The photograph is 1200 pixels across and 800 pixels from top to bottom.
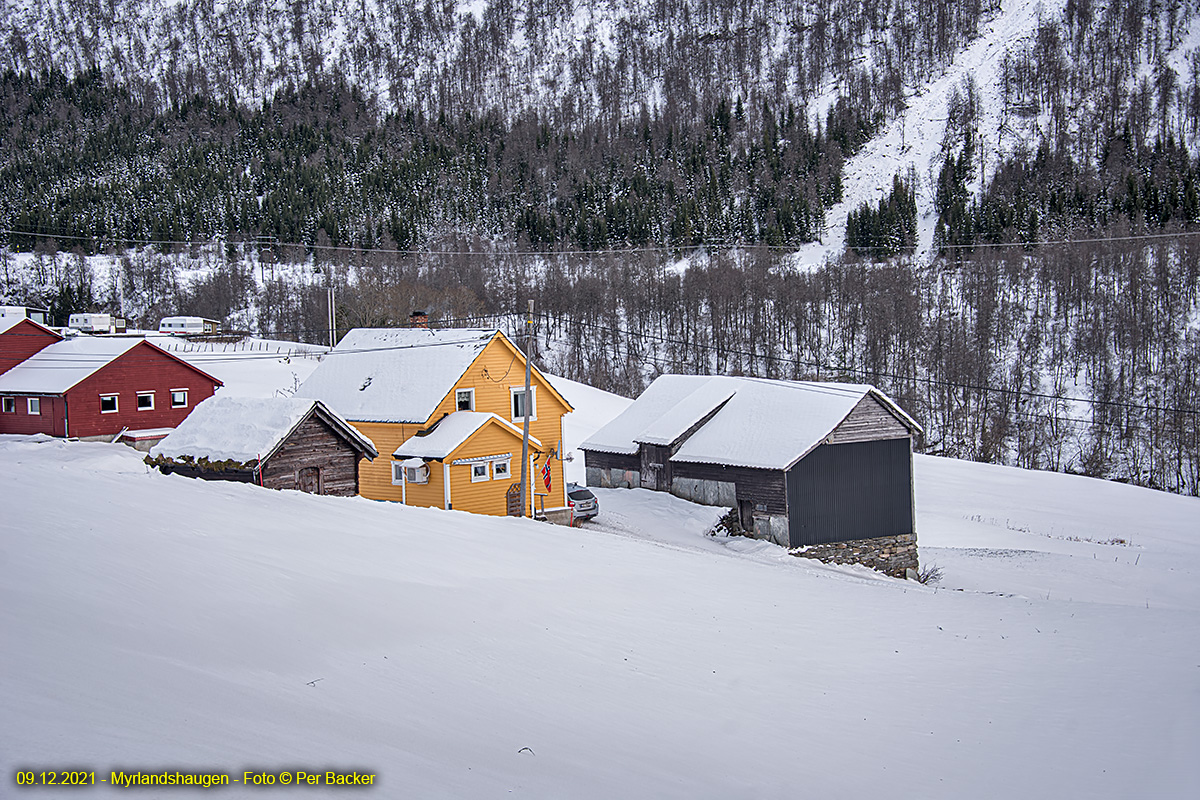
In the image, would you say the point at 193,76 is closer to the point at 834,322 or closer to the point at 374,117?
the point at 374,117

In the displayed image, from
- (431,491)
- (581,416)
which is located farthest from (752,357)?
(431,491)

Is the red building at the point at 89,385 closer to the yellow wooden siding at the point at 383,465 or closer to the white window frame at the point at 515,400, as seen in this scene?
the yellow wooden siding at the point at 383,465

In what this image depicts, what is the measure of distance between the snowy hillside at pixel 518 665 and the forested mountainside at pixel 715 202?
34332mm

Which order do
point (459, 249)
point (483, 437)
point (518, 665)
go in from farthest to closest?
point (459, 249) < point (483, 437) < point (518, 665)

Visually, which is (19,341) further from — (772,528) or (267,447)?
(772,528)

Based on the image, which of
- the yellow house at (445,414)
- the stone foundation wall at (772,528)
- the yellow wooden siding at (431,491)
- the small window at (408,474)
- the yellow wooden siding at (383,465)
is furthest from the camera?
the yellow wooden siding at (383,465)

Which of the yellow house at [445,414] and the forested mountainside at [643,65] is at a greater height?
the forested mountainside at [643,65]

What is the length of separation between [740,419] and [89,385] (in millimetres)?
29944

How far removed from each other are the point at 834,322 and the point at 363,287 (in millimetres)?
47537

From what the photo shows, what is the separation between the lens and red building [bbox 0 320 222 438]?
38781mm

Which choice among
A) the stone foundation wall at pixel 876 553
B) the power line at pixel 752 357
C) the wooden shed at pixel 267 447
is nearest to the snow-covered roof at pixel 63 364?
the power line at pixel 752 357

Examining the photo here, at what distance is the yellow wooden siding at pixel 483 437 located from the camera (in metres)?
28.3

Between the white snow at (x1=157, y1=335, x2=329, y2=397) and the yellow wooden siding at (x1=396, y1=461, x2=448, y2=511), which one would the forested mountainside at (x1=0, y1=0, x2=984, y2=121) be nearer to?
the white snow at (x1=157, y1=335, x2=329, y2=397)

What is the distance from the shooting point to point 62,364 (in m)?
40.1
